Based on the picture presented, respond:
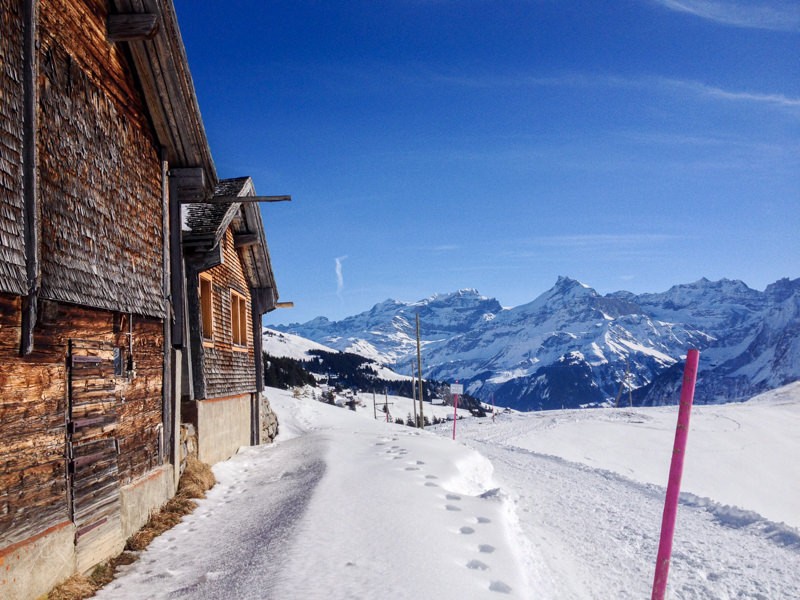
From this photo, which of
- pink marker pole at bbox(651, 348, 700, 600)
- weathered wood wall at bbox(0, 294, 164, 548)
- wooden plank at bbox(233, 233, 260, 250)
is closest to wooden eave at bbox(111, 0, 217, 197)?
weathered wood wall at bbox(0, 294, 164, 548)

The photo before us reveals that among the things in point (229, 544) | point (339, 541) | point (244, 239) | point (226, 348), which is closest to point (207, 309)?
point (226, 348)

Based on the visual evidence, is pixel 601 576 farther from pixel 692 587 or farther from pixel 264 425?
pixel 264 425

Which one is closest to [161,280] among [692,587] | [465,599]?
[465,599]

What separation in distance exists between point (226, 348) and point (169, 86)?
6693 mm

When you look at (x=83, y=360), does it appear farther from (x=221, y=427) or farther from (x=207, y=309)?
(x=221, y=427)

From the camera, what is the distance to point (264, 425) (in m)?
20.6

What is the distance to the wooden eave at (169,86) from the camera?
820 cm

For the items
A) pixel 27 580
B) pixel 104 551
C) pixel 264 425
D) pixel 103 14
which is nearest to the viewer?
pixel 27 580

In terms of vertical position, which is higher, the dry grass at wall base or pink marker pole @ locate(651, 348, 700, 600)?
pink marker pole @ locate(651, 348, 700, 600)

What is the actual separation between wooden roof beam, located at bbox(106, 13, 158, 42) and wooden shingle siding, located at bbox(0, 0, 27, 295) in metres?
2.36

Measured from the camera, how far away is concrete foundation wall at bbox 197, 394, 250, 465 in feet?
40.0

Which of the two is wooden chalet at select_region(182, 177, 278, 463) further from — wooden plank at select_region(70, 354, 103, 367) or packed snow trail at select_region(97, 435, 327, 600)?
wooden plank at select_region(70, 354, 103, 367)

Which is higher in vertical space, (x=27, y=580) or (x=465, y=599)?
(x=27, y=580)

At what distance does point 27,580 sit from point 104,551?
1636mm
